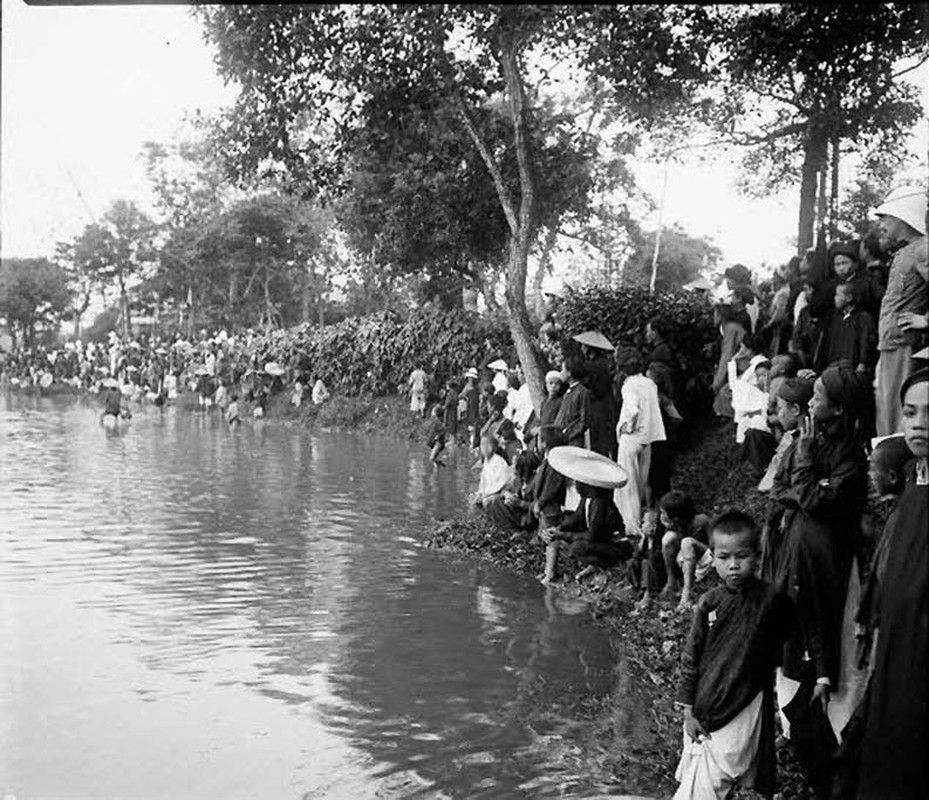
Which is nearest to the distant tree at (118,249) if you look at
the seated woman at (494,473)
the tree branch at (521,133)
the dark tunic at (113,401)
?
the dark tunic at (113,401)

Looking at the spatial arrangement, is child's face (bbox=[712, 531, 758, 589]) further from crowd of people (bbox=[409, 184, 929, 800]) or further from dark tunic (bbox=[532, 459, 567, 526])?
dark tunic (bbox=[532, 459, 567, 526])

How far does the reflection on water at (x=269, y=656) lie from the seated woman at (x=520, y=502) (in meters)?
0.70

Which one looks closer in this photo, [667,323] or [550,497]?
[550,497]

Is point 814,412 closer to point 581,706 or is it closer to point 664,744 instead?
point 664,744

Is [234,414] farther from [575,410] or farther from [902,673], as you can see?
[902,673]

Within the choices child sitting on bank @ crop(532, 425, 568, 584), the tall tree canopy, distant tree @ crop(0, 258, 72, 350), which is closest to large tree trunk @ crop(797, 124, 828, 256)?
the tall tree canopy

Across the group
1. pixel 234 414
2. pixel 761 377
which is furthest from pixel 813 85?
pixel 234 414

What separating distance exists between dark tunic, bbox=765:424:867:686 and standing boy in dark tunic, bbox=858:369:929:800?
3.96 ft

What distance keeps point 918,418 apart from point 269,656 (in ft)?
14.5

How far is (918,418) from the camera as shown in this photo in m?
3.13

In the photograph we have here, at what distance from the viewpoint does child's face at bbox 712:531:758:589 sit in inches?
151

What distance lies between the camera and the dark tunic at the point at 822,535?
4250 mm

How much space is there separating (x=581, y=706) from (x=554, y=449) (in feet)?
8.86

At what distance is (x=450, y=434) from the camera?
51.5ft
